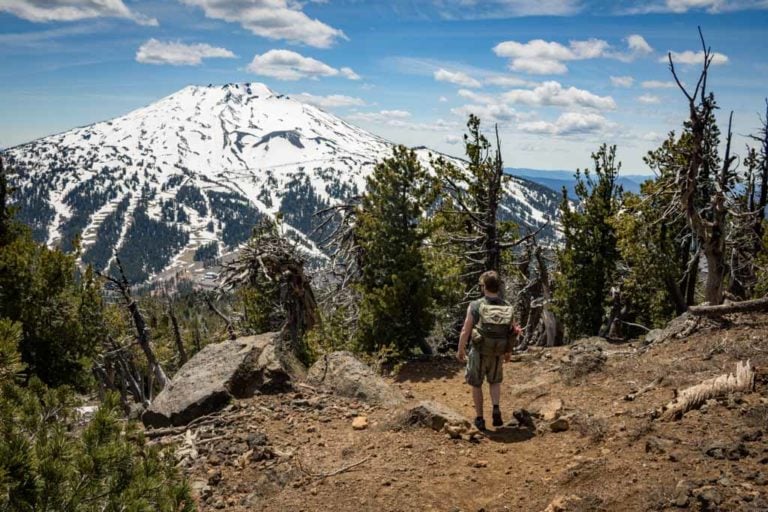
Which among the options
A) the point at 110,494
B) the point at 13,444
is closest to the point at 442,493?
the point at 110,494

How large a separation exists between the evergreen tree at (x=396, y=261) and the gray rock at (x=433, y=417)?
6.17 m

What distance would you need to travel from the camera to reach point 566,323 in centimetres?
2491

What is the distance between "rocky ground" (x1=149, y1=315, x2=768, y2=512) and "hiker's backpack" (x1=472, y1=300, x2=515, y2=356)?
1.23 m

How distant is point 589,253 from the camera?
23922mm

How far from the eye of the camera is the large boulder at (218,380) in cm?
970

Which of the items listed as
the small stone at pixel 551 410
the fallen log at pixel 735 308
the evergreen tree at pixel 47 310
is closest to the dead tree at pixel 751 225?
the fallen log at pixel 735 308

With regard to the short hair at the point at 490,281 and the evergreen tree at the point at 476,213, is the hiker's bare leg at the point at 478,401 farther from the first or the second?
the evergreen tree at the point at 476,213

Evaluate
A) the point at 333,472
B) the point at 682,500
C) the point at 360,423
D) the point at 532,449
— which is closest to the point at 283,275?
the point at 360,423

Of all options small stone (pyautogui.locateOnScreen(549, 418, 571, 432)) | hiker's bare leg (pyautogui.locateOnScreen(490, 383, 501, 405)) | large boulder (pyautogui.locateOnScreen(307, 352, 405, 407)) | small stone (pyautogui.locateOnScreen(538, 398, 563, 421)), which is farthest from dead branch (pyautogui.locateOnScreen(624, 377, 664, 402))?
large boulder (pyautogui.locateOnScreen(307, 352, 405, 407))

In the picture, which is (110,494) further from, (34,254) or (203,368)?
(34,254)

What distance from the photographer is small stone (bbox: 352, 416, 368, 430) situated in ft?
29.2

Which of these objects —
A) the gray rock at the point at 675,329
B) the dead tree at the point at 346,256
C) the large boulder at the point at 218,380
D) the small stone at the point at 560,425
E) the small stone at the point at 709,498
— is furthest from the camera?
the dead tree at the point at 346,256

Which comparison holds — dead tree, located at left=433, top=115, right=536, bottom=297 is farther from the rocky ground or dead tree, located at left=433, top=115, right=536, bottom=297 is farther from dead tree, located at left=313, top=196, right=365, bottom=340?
the rocky ground

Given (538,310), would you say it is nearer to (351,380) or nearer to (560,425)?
(351,380)
